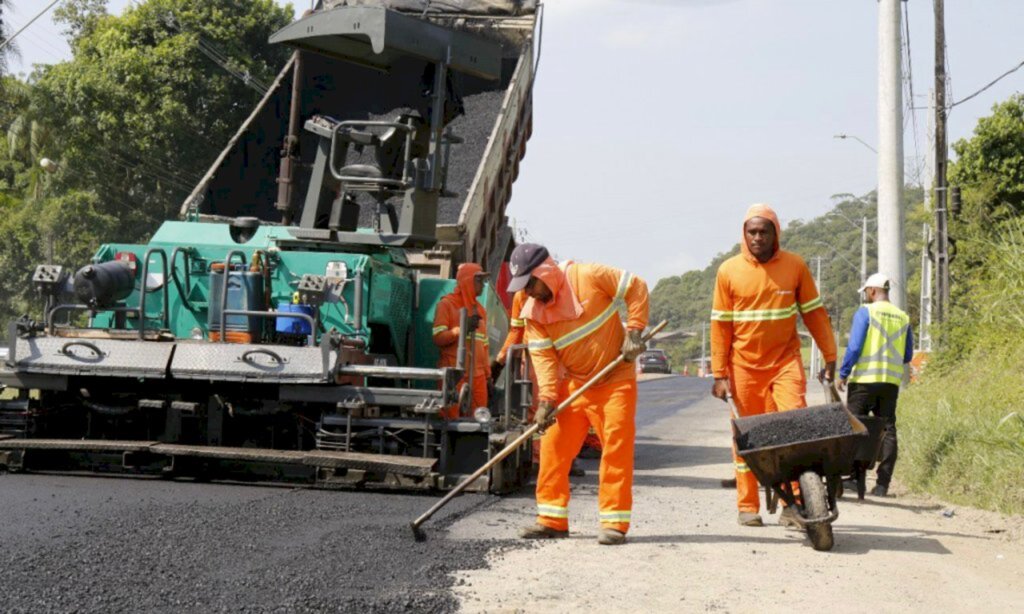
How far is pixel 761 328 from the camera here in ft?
23.0

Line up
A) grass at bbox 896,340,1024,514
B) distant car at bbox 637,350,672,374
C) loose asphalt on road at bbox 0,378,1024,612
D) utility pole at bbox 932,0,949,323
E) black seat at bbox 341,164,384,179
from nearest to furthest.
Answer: loose asphalt on road at bbox 0,378,1024,612 < grass at bbox 896,340,1024,514 < black seat at bbox 341,164,384,179 < utility pole at bbox 932,0,949,323 < distant car at bbox 637,350,672,374

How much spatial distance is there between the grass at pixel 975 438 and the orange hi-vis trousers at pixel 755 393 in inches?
66.2

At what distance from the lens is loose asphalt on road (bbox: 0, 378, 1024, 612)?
16.0ft

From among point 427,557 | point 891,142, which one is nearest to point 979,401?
point 891,142

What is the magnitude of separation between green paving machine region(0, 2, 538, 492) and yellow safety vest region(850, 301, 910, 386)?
2.36 metres

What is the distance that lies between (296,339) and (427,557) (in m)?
2.99

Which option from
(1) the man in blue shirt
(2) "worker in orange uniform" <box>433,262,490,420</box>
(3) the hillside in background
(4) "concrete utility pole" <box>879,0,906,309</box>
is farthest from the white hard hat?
(3) the hillside in background

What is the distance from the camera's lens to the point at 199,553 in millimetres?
5551

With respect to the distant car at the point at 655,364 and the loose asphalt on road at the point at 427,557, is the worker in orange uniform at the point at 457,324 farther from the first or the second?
the distant car at the point at 655,364

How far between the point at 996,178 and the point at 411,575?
1995 cm

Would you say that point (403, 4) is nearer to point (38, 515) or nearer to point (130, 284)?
point (130, 284)

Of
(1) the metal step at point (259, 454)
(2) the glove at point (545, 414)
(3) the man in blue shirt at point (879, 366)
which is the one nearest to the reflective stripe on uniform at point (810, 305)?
(2) the glove at point (545, 414)

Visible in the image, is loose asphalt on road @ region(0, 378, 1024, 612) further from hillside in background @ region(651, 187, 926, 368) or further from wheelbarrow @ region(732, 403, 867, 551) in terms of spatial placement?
hillside in background @ region(651, 187, 926, 368)

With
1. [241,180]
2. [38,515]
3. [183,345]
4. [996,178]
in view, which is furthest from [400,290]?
[996,178]
